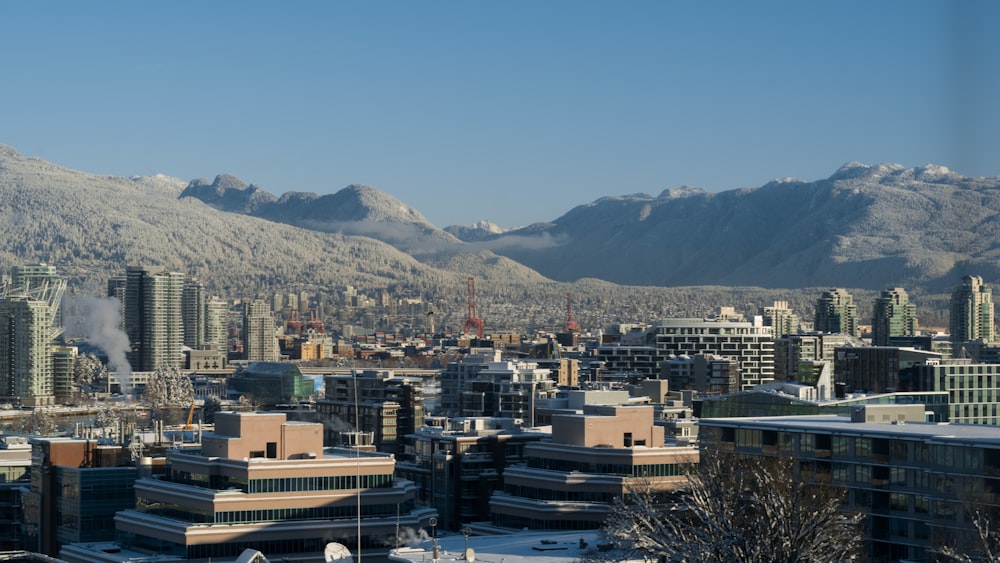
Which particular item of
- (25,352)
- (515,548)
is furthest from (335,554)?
(25,352)

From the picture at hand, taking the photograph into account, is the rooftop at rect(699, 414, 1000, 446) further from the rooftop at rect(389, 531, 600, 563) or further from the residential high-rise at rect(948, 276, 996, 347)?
the residential high-rise at rect(948, 276, 996, 347)

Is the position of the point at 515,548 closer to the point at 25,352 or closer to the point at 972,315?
the point at 25,352

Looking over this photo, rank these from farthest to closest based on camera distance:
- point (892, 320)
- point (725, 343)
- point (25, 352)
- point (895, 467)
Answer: point (892, 320) < point (25, 352) < point (725, 343) < point (895, 467)

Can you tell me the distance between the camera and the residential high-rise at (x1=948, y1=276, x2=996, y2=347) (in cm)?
18350

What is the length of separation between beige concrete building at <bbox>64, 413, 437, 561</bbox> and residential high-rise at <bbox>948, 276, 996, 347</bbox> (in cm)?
13927

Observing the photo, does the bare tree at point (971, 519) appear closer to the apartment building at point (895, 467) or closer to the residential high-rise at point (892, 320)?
the apartment building at point (895, 467)

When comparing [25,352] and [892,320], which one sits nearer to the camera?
[25,352]

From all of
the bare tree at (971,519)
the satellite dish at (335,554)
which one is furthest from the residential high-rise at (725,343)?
the bare tree at (971,519)

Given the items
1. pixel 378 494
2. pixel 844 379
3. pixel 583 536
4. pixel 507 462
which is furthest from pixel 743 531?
pixel 844 379

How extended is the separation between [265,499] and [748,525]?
17527 millimetres

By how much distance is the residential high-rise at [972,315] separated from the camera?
18350cm

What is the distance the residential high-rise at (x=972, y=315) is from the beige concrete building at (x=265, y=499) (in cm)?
13927

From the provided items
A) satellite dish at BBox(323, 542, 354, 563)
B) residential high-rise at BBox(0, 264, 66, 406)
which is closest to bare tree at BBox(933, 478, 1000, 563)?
satellite dish at BBox(323, 542, 354, 563)

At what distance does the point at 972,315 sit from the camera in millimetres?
185125
